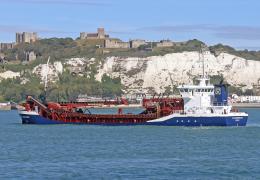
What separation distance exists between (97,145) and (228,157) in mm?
13471

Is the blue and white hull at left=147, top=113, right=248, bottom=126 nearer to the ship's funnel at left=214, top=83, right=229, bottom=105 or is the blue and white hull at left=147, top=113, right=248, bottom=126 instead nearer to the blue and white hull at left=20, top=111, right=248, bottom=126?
the blue and white hull at left=20, top=111, right=248, bottom=126

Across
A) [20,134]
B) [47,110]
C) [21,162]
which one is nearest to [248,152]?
Result: [21,162]

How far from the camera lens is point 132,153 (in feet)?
209

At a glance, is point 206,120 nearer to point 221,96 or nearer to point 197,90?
point 221,96

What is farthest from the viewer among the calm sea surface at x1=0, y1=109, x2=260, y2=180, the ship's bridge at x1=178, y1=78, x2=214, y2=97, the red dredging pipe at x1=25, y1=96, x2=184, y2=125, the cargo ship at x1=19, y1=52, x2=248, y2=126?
the red dredging pipe at x1=25, y1=96, x2=184, y2=125

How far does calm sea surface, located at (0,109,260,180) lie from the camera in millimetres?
52734

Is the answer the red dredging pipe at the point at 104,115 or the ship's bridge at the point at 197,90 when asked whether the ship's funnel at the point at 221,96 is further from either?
the red dredging pipe at the point at 104,115

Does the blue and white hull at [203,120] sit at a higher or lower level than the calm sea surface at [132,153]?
higher

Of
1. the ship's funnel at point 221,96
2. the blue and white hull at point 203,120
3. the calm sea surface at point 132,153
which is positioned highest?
the ship's funnel at point 221,96

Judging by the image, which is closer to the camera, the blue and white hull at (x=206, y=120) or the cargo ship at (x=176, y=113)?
the blue and white hull at (x=206, y=120)

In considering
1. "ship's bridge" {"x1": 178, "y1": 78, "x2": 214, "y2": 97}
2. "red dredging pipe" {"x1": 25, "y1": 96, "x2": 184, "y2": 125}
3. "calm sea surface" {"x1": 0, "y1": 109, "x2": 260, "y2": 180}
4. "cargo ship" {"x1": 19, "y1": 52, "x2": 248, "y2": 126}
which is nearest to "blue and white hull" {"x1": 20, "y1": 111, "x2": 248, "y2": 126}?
"cargo ship" {"x1": 19, "y1": 52, "x2": 248, "y2": 126}

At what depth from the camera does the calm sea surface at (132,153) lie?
173ft

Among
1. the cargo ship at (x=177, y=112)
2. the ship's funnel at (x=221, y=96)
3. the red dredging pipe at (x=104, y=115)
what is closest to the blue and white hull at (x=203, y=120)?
the cargo ship at (x=177, y=112)

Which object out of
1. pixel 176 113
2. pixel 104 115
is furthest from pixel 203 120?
pixel 104 115
